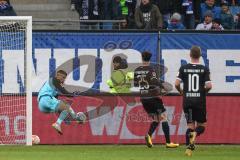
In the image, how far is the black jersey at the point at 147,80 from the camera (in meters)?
18.6

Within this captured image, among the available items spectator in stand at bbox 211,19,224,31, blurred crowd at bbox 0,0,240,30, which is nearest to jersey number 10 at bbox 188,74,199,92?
blurred crowd at bbox 0,0,240,30

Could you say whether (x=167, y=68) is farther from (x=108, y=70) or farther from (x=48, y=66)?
(x=48, y=66)

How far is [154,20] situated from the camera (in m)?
21.9

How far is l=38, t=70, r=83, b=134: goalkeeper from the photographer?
64.4ft

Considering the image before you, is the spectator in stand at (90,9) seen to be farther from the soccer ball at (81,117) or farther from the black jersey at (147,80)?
the black jersey at (147,80)

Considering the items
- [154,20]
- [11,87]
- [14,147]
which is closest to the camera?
[14,147]

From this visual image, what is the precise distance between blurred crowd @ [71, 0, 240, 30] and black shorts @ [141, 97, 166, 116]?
136 inches

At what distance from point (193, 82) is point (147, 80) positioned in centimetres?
235

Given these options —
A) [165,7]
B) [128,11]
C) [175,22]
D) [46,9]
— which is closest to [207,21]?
[175,22]

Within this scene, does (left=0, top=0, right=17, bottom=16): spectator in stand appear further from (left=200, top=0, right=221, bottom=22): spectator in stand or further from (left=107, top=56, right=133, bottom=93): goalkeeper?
(left=200, top=0, right=221, bottom=22): spectator in stand

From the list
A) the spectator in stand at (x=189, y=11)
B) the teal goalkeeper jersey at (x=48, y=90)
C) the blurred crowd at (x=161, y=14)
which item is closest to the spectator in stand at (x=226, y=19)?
the blurred crowd at (x=161, y=14)

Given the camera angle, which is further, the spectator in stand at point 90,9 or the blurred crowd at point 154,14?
the spectator in stand at point 90,9

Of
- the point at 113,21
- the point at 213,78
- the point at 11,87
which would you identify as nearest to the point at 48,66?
the point at 11,87

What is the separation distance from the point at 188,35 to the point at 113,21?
88.7 inches
